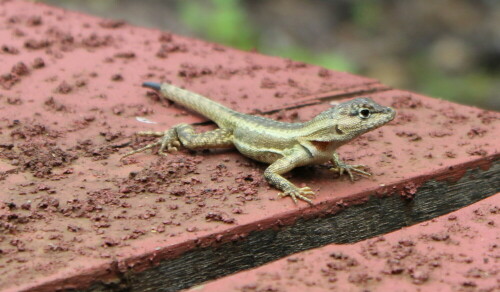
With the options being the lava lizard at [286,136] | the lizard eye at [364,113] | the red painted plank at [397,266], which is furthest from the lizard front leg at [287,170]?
the red painted plank at [397,266]

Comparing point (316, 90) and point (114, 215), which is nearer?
point (114, 215)

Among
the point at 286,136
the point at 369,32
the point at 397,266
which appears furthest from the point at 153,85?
the point at 369,32

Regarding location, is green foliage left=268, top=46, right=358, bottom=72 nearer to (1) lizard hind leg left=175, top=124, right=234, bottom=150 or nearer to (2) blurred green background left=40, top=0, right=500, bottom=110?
(2) blurred green background left=40, top=0, right=500, bottom=110

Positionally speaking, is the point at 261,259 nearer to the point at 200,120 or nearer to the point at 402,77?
the point at 200,120

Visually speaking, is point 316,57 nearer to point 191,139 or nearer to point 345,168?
point 191,139

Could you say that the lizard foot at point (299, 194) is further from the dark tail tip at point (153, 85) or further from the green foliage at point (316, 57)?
the green foliage at point (316, 57)

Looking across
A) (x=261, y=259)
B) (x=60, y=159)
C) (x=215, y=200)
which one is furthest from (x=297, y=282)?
(x=60, y=159)
